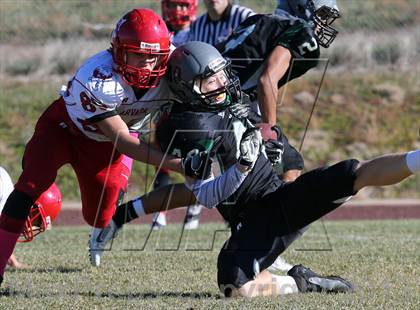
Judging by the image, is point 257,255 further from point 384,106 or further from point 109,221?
point 384,106

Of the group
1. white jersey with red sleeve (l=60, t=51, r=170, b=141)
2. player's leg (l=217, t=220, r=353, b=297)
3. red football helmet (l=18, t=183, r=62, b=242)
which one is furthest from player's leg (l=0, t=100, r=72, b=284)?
player's leg (l=217, t=220, r=353, b=297)

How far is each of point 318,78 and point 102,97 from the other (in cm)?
912

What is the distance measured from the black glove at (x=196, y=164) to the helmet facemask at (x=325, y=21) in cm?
170

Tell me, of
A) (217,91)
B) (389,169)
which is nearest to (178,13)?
(217,91)

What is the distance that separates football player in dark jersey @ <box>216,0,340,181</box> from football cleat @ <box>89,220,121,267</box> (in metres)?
1.18

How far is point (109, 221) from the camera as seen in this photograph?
5695mm

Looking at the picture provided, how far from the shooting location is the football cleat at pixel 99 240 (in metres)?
5.64

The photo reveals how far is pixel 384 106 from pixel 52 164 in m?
9.04

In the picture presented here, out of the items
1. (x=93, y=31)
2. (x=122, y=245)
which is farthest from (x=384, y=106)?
(x=122, y=245)

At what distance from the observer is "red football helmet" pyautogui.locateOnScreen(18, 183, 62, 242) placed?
17.1 ft

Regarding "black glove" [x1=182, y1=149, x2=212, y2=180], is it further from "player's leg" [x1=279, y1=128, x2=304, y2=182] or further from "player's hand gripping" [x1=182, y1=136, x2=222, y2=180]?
"player's leg" [x1=279, y1=128, x2=304, y2=182]

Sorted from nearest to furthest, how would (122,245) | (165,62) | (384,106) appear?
(165,62) < (122,245) < (384,106)

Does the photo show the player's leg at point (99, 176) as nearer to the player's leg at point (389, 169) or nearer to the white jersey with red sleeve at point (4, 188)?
the white jersey with red sleeve at point (4, 188)

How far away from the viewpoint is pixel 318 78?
13.4 meters
